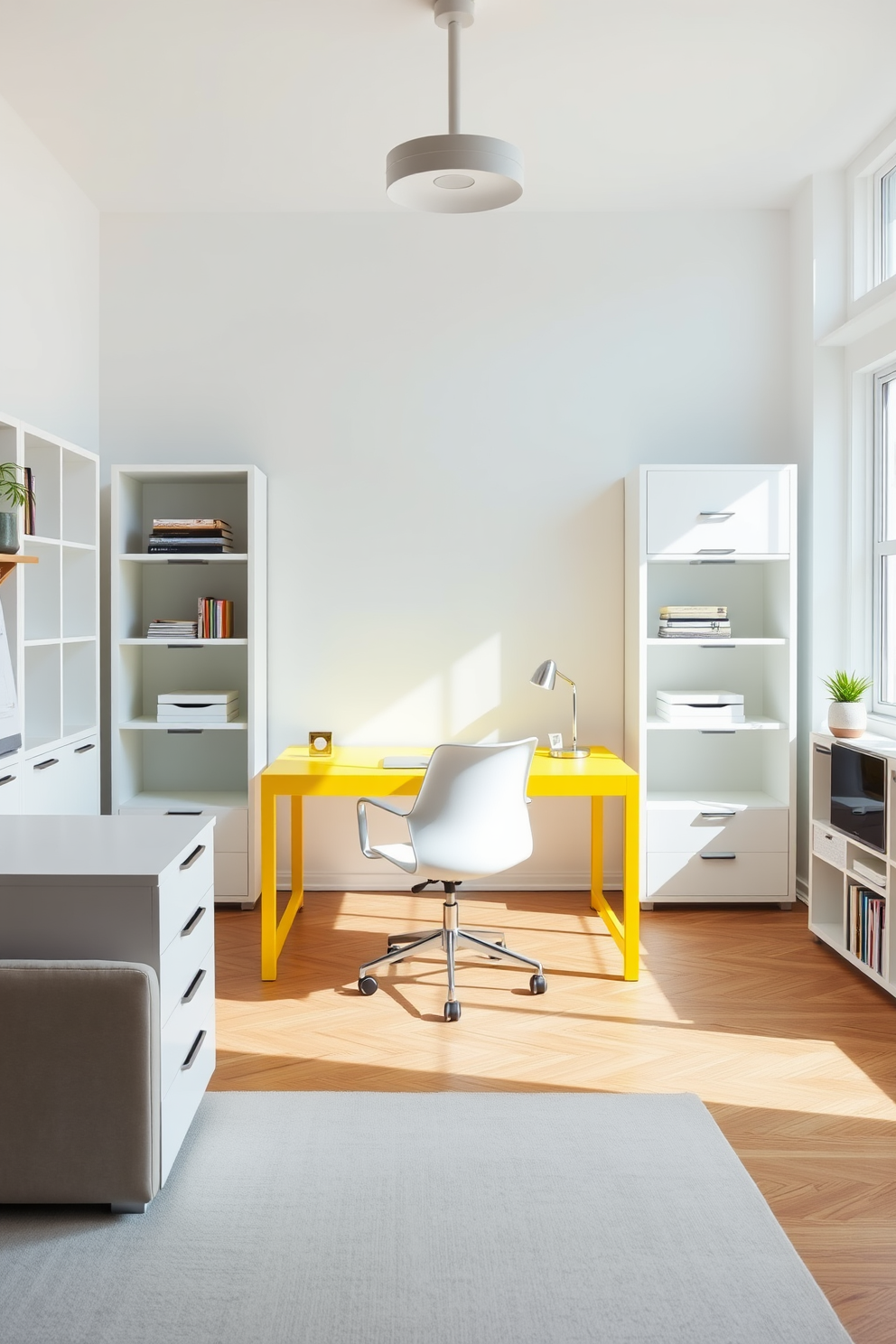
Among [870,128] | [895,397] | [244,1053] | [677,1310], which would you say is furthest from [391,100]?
[677,1310]

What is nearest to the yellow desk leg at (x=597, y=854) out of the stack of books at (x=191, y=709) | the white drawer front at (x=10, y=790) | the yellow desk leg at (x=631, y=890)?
the yellow desk leg at (x=631, y=890)

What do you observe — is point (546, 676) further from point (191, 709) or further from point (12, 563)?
point (12, 563)

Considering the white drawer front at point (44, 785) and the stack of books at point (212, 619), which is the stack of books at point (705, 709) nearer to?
the stack of books at point (212, 619)

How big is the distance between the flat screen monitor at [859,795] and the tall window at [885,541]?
0.60 m

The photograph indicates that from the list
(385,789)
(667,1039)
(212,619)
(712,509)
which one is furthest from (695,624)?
(212,619)

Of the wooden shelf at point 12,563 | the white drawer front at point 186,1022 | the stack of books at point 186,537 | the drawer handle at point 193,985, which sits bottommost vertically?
the white drawer front at point 186,1022

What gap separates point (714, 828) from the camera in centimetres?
456

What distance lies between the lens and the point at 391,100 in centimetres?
→ 382

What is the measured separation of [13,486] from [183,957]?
73.4 inches

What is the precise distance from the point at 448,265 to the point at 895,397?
214 centimetres

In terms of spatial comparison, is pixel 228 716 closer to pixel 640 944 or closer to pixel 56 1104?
pixel 640 944

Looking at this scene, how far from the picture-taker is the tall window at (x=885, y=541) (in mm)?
4371

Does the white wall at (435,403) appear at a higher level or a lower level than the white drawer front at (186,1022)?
higher

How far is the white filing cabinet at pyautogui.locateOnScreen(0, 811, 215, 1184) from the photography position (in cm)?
216
